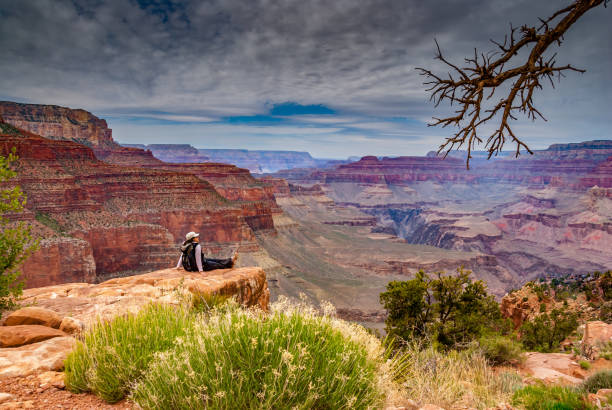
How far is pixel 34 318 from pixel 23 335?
99cm

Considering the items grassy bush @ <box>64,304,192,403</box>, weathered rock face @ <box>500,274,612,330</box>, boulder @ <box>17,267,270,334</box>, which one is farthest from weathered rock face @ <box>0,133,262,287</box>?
weathered rock face @ <box>500,274,612,330</box>

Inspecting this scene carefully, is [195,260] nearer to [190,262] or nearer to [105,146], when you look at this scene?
[190,262]

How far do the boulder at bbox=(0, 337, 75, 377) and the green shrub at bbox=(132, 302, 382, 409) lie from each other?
5.68 ft

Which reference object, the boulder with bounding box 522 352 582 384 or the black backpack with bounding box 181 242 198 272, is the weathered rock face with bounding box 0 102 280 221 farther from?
the boulder with bounding box 522 352 582 384

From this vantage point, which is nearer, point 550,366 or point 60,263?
point 550,366

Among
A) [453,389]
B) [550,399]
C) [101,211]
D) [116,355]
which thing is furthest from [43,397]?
[101,211]

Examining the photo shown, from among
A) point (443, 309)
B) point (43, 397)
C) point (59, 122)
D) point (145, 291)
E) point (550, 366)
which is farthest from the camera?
point (59, 122)

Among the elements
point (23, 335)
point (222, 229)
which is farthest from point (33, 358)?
point (222, 229)

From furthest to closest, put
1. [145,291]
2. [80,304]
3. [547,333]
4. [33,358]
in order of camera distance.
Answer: [547,333] → [145,291] → [80,304] → [33,358]

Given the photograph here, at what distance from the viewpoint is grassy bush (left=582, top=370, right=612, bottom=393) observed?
572 centimetres

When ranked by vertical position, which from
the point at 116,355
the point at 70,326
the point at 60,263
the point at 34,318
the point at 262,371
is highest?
the point at 262,371

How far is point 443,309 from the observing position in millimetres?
15266

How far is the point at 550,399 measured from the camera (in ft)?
15.7

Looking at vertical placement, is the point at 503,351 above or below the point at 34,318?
below
